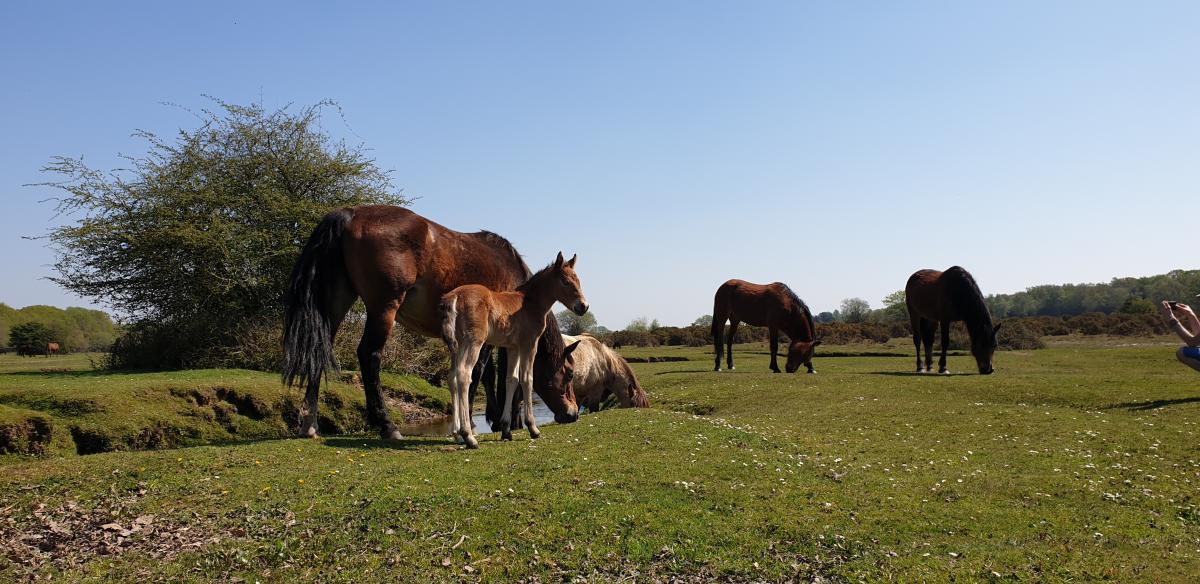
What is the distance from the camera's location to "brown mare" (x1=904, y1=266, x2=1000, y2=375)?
75.6 ft

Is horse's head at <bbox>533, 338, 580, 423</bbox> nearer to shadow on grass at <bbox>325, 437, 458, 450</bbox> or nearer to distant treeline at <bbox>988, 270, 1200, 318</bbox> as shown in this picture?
shadow on grass at <bbox>325, 437, 458, 450</bbox>

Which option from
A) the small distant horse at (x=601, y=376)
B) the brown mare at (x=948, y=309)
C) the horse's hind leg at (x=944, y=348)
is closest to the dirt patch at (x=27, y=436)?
the small distant horse at (x=601, y=376)

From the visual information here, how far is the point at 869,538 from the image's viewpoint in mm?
7051

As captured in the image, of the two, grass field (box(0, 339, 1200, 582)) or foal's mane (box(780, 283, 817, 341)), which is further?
foal's mane (box(780, 283, 817, 341))

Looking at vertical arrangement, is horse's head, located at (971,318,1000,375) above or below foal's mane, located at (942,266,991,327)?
below

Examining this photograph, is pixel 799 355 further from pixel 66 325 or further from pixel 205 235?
pixel 66 325

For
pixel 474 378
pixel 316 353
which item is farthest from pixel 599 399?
pixel 316 353

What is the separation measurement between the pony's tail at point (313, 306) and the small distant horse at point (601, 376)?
7.61 metres

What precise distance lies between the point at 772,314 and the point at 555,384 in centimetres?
1464

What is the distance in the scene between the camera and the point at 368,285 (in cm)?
1048

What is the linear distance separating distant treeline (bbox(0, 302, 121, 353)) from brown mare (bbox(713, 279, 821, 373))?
126ft

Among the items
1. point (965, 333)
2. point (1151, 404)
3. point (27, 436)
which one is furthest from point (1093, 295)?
point (27, 436)

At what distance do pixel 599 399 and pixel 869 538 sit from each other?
11.9 meters

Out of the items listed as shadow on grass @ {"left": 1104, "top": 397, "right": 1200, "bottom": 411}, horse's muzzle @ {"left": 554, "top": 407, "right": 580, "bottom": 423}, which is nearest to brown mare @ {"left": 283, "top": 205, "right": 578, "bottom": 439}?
horse's muzzle @ {"left": 554, "top": 407, "right": 580, "bottom": 423}
